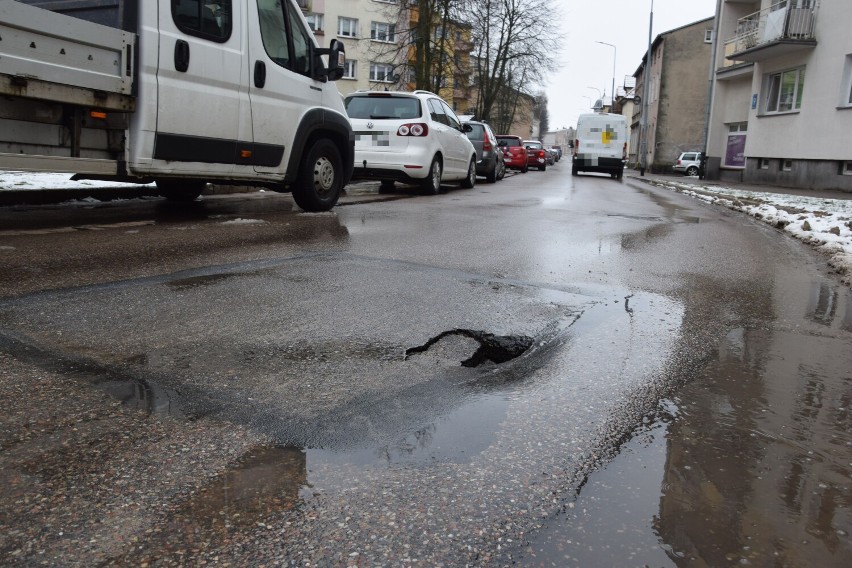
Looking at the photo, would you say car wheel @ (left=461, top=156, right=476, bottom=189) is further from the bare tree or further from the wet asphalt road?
the bare tree

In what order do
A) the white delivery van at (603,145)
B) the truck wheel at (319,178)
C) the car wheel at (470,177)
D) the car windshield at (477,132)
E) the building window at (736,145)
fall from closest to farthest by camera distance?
the truck wheel at (319,178)
the car wheel at (470,177)
the car windshield at (477,132)
the white delivery van at (603,145)
the building window at (736,145)

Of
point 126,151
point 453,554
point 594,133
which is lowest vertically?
point 453,554

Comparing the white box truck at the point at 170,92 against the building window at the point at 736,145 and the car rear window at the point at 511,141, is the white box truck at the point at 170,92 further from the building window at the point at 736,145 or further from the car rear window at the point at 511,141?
the building window at the point at 736,145

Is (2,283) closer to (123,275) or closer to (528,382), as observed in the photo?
(123,275)

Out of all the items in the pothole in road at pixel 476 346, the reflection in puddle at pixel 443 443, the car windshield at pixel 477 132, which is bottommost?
the reflection in puddle at pixel 443 443

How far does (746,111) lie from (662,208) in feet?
70.3

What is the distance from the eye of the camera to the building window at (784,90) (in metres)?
25.1

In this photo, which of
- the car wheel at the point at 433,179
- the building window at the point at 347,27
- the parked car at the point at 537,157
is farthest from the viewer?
the building window at the point at 347,27

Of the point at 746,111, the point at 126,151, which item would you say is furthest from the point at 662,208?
the point at 746,111

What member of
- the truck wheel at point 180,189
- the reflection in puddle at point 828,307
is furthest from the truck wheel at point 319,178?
the reflection in puddle at point 828,307

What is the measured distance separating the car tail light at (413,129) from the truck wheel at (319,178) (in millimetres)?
3402

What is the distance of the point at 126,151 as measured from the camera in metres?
6.23

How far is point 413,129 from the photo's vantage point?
40.5ft

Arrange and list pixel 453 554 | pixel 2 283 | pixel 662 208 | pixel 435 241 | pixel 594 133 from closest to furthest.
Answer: pixel 453 554 → pixel 2 283 → pixel 435 241 → pixel 662 208 → pixel 594 133
